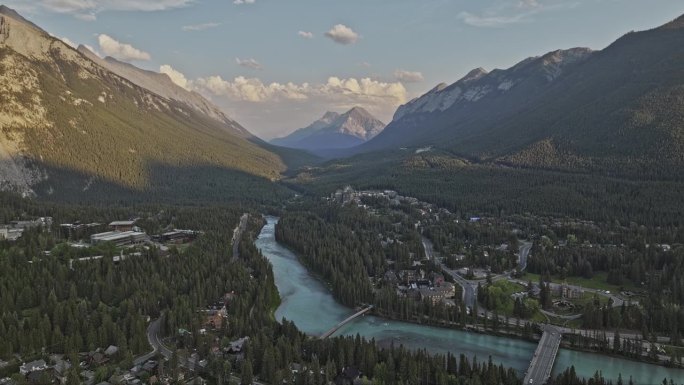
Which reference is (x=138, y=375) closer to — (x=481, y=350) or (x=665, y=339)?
(x=481, y=350)

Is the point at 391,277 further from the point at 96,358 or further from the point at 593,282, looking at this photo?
the point at 96,358

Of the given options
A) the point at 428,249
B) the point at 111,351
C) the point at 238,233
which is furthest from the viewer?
the point at 238,233

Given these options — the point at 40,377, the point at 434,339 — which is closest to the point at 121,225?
the point at 40,377

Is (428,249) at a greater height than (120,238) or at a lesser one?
lesser

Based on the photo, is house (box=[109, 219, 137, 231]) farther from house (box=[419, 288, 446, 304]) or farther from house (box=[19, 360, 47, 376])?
house (box=[419, 288, 446, 304])

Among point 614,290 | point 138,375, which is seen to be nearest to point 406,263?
point 614,290

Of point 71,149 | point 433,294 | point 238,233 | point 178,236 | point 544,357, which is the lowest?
point 544,357
